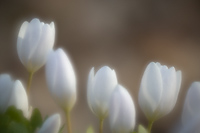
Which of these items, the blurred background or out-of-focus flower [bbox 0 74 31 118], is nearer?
out-of-focus flower [bbox 0 74 31 118]

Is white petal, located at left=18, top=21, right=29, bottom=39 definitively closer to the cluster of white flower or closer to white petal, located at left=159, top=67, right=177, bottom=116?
the cluster of white flower

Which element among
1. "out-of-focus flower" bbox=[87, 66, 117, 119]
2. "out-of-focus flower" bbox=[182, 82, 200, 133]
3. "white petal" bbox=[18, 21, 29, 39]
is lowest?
"out-of-focus flower" bbox=[182, 82, 200, 133]

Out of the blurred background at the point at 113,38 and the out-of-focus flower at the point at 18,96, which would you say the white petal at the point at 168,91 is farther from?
the blurred background at the point at 113,38

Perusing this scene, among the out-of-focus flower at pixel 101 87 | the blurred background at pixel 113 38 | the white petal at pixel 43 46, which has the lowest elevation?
the out-of-focus flower at pixel 101 87

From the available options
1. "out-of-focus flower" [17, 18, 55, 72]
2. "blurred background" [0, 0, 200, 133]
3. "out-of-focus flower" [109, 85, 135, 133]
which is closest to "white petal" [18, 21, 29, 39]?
"out-of-focus flower" [17, 18, 55, 72]

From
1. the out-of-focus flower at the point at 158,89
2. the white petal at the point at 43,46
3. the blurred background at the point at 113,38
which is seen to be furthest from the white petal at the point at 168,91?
the blurred background at the point at 113,38

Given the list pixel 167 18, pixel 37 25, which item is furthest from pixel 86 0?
pixel 37 25

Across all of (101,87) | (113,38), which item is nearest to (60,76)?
(101,87)
